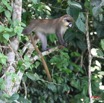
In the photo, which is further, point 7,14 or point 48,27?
point 48,27

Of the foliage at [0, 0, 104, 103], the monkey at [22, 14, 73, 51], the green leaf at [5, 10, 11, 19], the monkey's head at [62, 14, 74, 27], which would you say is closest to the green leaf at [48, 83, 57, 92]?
the foliage at [0, 0, 104, 103]

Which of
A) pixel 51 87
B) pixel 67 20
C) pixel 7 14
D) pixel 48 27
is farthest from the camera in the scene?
pixel 48 27

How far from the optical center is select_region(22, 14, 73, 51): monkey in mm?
5005

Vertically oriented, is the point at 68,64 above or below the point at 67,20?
below

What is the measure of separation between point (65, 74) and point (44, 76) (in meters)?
0.31

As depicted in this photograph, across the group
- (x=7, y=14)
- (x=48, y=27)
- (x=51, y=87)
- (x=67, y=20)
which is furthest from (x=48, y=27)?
(x=7, y=14)

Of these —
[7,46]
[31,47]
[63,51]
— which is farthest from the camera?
[63,51]

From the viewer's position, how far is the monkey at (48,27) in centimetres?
500

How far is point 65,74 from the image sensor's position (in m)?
5.01

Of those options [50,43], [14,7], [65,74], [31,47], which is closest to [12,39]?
[14,7]

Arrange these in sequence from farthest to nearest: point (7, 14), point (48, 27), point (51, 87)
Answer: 1. point (48, 27)
2. point (51, 87)
3. point (7, 14)

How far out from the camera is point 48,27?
543 centimetres

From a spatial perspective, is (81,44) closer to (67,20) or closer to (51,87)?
(67,20)

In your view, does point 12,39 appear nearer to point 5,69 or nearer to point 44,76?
point 5,69
